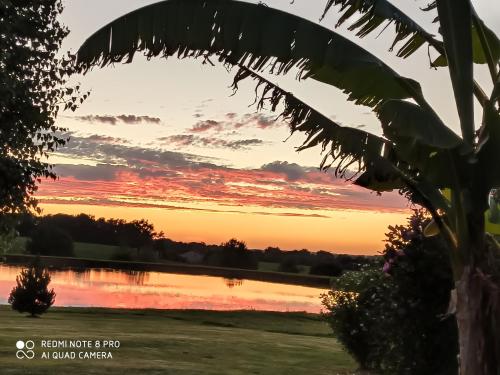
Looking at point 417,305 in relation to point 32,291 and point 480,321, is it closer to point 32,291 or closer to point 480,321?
point 480,321

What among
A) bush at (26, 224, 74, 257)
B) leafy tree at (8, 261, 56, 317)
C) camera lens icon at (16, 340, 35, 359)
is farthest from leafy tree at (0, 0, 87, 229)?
bush at (26, 224, 74, 257)

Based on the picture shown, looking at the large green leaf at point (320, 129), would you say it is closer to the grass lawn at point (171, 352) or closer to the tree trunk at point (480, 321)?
the tree trunk at point (480, 321)

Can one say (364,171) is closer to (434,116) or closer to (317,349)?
(434,116)

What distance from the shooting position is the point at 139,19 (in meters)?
6.58

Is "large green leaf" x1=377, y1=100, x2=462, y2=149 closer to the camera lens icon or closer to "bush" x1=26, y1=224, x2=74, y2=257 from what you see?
the camera lens icon

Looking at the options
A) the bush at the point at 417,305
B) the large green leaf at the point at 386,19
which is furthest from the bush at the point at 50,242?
the large green leaf at the point at 386,19

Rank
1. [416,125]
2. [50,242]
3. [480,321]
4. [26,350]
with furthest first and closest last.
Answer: [50,242] < [26,350] < [480,321] < [416,125]

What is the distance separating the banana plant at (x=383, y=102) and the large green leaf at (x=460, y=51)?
11 millimetres

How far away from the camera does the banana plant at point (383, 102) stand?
20.9 feet

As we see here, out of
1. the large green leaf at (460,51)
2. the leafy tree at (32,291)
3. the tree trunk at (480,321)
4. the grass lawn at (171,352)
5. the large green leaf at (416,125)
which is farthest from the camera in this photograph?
the leafy tree at (32,291)

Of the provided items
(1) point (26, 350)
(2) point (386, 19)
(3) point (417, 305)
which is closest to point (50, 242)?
(1) point (26, 350)

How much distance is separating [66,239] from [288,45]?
40.9 metres

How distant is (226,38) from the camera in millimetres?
6461

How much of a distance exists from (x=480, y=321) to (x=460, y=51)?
118 inches
